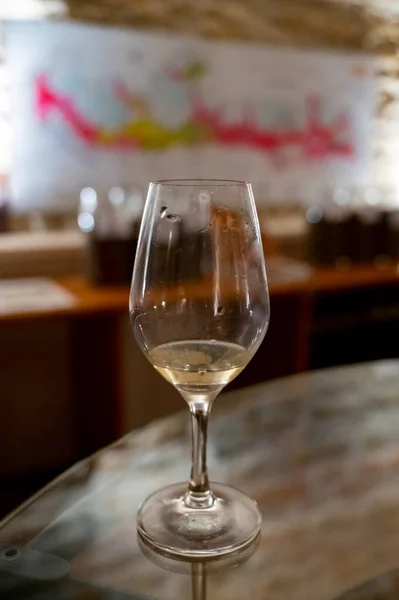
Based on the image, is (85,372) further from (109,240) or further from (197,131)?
(197,131)

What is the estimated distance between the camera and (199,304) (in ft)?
1.90

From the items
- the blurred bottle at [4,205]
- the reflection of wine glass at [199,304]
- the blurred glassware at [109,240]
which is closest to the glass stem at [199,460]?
the reflection of wine glass at [199,304]

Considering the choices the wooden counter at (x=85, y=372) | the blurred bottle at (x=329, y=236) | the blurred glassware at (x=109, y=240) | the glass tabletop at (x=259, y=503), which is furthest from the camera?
the blurred bottle at (x=329, y=236)

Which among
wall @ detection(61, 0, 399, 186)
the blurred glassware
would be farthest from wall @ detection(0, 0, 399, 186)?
the blurred glassware

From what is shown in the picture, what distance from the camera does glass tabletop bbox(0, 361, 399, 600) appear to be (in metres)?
0.52

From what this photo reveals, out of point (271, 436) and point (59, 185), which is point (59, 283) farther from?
point (271, 436)

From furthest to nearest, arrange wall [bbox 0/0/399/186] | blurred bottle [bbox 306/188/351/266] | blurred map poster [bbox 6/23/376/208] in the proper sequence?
wall [bbox 0/0/399/186] < blurred map poster [bbox 6/23/376/208] < blurred bottle [bbox 306/188/351/266]

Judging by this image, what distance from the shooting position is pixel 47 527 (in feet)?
1.96

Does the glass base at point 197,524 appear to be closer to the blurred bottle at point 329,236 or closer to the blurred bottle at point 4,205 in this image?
the blurred bottle at point 329,236

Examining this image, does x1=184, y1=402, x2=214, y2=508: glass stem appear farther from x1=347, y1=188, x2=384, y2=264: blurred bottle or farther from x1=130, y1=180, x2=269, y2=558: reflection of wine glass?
x1=347, y1=188, x2=384, y2=264: blurred bottle

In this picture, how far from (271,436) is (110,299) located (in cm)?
124

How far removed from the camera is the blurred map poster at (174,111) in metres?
2.75

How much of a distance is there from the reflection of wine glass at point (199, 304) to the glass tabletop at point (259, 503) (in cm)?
3

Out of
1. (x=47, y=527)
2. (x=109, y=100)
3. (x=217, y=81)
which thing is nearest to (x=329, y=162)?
(x=217, y=81)
